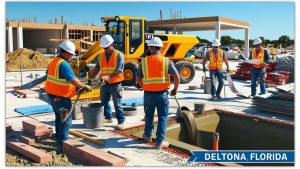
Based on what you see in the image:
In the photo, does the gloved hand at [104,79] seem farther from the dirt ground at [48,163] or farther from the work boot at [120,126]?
the dirt ground at [48,163]

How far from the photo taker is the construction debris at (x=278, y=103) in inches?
303

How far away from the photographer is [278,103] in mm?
7902

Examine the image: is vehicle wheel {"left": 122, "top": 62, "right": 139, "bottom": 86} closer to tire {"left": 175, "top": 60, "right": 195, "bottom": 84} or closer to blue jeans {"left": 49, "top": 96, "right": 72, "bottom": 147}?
tire {"left": 175, "top": 60, "right": 195, "bottom": 84}

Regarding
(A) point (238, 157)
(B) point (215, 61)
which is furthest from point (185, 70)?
(A) point (238, 157)

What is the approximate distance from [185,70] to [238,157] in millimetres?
8674

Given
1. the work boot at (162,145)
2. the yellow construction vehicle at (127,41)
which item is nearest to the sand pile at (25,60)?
the yellow construction vehicle at (127,41)

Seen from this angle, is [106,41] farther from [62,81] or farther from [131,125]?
[131,125]

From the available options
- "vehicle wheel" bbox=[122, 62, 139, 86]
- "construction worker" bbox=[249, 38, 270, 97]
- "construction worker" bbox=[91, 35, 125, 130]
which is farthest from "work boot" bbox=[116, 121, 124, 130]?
"vehicle wheel" bbox=[122, 62, 139, 86]

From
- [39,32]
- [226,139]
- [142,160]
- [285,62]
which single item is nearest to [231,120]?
[226,139]

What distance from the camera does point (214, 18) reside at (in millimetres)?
25797

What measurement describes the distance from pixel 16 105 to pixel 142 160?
541cm

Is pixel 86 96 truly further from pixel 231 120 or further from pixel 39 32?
pixel 39 32

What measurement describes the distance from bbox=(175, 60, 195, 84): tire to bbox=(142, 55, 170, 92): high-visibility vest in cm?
817

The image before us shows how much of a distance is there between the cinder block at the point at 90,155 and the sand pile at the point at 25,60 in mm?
17192
